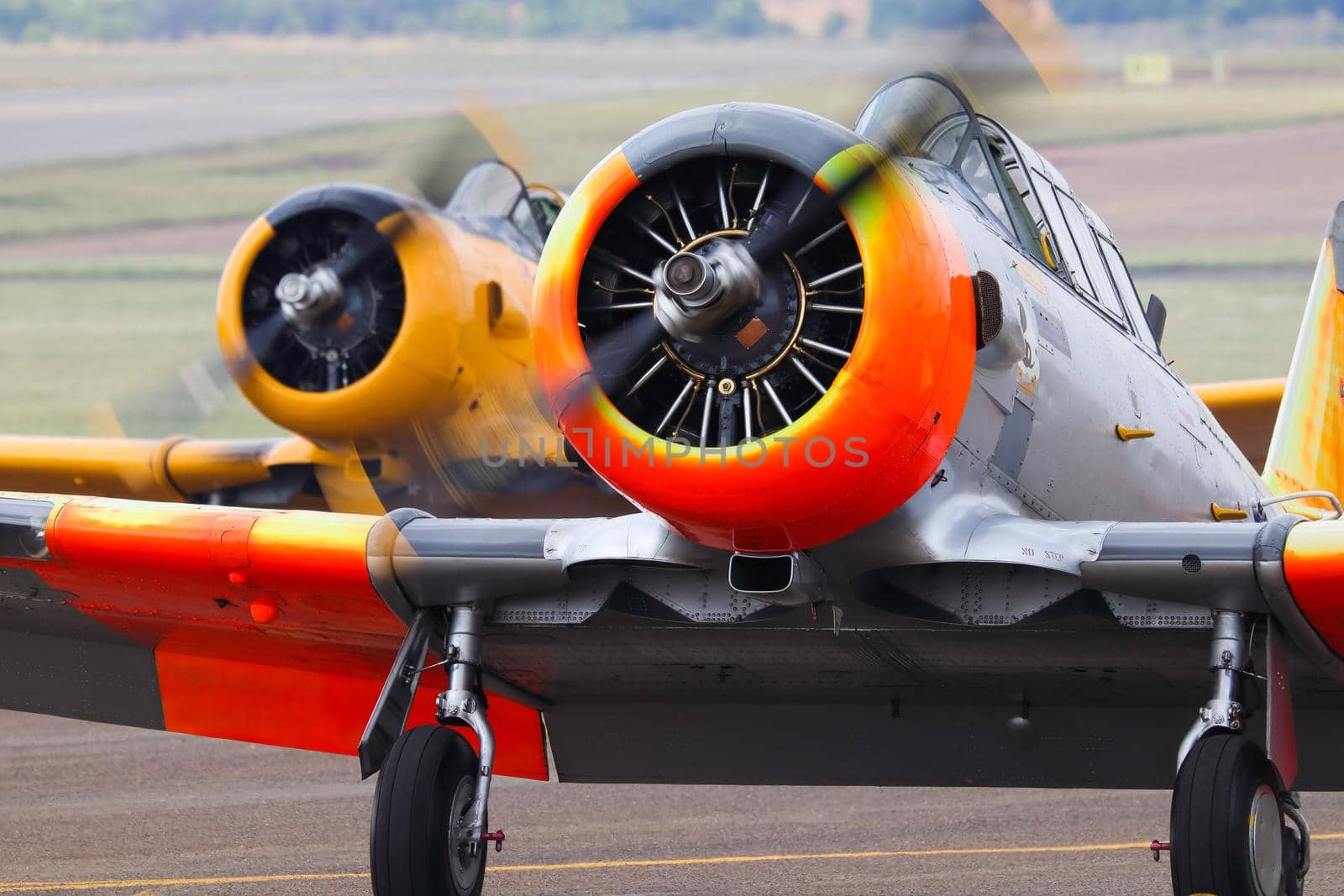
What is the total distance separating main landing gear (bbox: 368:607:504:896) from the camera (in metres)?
5.61

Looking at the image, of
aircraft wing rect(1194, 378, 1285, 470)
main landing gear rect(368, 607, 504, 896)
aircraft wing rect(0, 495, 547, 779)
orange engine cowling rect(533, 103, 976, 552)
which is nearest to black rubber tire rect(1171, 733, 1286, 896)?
orange engine cowling rect(533, 103, 976, 552)

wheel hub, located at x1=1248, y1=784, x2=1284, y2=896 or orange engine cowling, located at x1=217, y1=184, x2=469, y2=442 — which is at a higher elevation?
orange engine cowling, located at x1=217, y1=184, x2=469, y2=442

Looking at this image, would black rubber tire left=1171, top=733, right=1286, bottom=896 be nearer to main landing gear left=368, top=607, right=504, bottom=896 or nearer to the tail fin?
main landing gear left=368, top=607, right=504, bottom=896

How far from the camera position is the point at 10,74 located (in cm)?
5359

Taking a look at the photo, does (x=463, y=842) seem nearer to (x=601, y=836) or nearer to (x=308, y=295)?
(x=601, y=836)

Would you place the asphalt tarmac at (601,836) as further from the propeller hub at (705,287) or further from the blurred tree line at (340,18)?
the blurred tree line at (340,18)

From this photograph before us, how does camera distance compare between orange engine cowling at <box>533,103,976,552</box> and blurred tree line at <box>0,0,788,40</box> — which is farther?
blurred tree line at <box>0,0,788,40</box>

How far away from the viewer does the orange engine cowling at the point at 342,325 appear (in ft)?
34.0

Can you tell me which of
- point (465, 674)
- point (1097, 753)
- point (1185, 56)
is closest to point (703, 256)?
point (465, 674)

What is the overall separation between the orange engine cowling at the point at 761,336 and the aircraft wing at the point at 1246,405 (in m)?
6.92

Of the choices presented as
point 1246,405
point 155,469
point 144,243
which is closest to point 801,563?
point 1246,405

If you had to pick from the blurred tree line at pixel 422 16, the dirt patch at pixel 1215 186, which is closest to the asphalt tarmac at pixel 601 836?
the dirt patch at pixel 1215 186

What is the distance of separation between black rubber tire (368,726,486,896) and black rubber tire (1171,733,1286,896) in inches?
80.9

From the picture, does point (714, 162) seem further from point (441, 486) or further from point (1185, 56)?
point (1185, 56)
